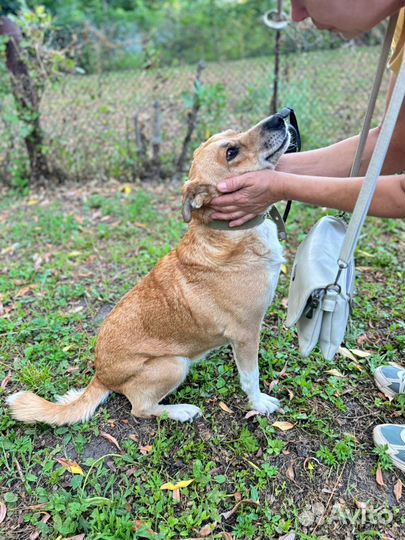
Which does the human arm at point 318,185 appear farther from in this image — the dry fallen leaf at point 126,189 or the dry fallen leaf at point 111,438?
the dry fallen leaf at point 126,189

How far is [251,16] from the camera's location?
14.1 metres

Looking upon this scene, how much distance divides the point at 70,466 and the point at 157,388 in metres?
0.68

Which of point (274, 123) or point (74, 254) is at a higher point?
point (274, 123)

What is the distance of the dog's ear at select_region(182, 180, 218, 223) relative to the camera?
2.37 metres

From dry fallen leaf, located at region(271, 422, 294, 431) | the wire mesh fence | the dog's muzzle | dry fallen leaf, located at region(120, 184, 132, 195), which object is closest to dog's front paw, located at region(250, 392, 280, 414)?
dry fallen leaf, located at region(271, 422, 294, 431)

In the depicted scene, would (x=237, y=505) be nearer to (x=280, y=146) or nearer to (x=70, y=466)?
(x=70, y=466)

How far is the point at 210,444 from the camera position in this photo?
2551 millimetres

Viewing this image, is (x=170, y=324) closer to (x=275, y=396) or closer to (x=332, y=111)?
(x=275, y=396)

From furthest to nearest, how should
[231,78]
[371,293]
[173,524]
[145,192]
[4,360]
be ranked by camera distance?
[231,78] → [145,192] → [371,293] → [4,360] → [173,524]

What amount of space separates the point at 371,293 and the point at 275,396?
149 cm

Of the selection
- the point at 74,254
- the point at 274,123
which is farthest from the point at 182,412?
the point at 74,254

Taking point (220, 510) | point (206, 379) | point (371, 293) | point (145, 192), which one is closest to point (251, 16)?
point (145, 192)

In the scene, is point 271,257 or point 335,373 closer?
point 271,257

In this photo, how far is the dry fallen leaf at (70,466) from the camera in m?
2.41
